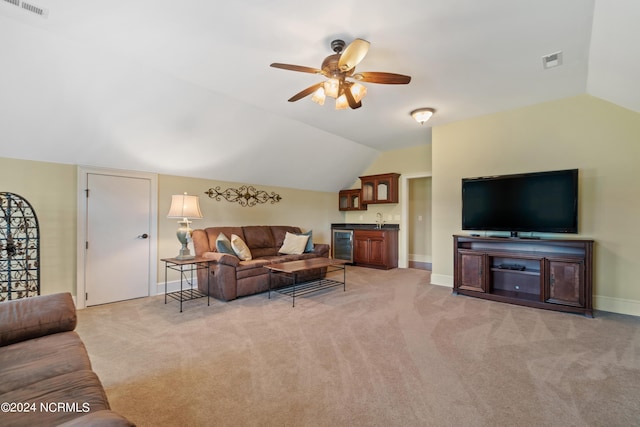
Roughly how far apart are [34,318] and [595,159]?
563cm

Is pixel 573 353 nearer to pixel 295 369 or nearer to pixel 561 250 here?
pixel 561 250

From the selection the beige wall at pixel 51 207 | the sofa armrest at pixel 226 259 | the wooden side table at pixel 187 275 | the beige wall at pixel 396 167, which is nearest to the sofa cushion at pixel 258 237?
the wooden side table at pixel 187 275

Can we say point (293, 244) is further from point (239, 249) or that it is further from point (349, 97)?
point (349, 97)

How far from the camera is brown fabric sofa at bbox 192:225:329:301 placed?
3777mm

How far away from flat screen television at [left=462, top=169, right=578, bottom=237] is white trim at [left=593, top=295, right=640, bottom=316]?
928mm

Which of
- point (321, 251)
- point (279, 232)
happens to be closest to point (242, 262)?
point (279, 232)

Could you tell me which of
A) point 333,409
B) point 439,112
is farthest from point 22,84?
point 439,112

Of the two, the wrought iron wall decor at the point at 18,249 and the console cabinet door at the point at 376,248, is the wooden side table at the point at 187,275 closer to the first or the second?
the wrought iron wall decor at the point at 18,249

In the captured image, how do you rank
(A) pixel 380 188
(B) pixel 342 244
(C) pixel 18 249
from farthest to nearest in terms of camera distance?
(B) pixel 342 244 → (A) pixel 380 188 → (C) pixel 18 249

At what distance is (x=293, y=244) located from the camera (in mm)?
5152

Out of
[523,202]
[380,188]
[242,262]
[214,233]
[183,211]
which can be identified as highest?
[380,188]

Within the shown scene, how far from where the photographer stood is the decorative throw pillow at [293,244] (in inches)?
201

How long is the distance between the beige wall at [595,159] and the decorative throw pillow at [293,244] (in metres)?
3.12

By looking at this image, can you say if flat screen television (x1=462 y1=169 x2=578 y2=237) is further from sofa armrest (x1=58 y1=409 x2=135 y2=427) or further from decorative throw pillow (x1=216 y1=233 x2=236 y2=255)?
sofa armrest (x1=58 y1=409 x2=135 y2=427)
